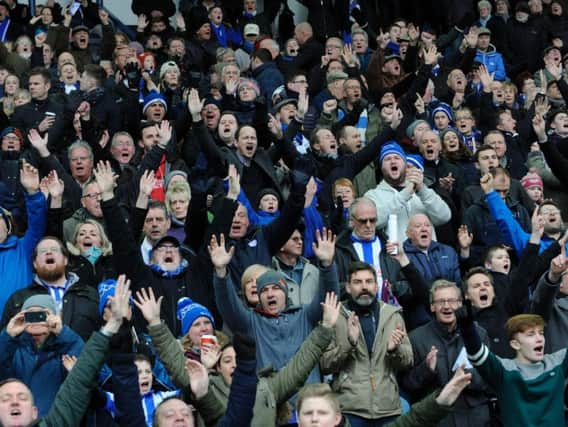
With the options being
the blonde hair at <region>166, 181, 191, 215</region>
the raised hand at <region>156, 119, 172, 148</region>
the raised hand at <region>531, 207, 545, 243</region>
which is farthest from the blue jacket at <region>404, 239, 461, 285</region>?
the raised hand at <region>156, 119, 172, 148</region>

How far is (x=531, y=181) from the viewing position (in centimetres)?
1408

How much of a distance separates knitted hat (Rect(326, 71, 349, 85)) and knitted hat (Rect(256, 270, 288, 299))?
7.28m

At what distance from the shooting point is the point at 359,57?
62.5 feet

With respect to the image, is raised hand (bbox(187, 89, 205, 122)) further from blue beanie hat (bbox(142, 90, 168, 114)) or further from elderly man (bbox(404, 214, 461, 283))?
elderly man (bbox(404, 214, 461, 283))

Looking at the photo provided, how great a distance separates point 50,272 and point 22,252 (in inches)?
35.8

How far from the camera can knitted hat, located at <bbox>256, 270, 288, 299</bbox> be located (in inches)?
387

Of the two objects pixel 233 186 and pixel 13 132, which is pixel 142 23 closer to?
pixel 13 132

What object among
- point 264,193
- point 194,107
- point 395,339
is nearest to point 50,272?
point 395,339

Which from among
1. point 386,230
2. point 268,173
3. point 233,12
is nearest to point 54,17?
point 233,12

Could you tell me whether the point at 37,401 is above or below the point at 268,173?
below

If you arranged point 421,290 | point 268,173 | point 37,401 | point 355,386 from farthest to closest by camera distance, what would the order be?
1. point 268,173
2. point 421,290
3. point 355,386
4. point 37,401

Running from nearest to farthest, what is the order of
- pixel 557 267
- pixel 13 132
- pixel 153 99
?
pixel 557 267 → pixel 13 132 → pixel 153 99

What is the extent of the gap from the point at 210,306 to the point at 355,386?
1633 millimetres

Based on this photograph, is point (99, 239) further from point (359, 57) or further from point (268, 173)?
point (359, 57)
